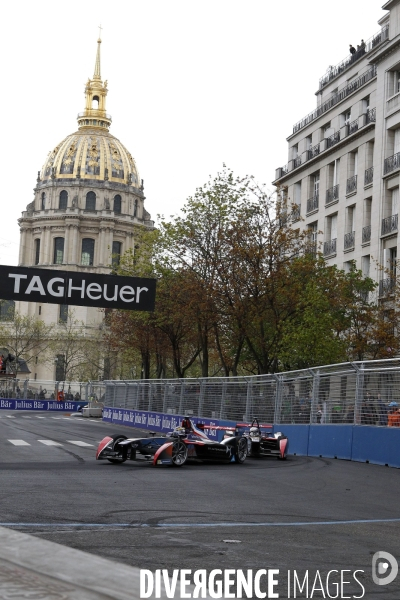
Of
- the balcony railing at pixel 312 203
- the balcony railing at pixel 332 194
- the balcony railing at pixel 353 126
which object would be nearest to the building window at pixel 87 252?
the balcony railing at pixel 312 203

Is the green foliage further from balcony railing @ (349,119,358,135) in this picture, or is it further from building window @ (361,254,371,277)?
balcony railing @ (349,119,358,135)

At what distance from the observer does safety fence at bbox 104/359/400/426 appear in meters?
21.7

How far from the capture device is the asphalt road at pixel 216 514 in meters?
7.06

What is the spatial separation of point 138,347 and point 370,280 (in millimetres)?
23430

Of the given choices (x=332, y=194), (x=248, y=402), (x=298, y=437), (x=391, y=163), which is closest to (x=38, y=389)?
(x=332, y=194)

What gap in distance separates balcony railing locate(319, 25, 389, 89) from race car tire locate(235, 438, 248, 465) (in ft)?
118

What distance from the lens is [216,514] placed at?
10367 mm

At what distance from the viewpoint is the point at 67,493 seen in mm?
12188

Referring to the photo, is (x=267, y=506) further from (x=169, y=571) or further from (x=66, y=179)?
(x=66, y=179)

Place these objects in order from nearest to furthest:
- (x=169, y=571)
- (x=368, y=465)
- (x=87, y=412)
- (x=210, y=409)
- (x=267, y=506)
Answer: (x=169, y=571) → (x=267, y=506) → (x=368, y=465) → (x=210, y=409) → (x=87, y=412)

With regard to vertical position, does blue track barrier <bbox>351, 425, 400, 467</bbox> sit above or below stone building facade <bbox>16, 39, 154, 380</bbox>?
below

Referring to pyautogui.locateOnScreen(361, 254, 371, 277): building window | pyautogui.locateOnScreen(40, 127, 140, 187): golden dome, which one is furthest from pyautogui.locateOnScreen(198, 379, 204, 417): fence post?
pyautogui.locateOnScreen(40, 127, 140, 187): golden dome

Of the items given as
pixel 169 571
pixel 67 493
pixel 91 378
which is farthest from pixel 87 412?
pixel 91 378

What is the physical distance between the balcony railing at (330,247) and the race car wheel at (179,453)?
3850 cm
